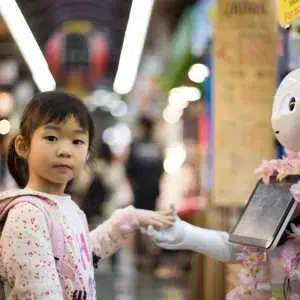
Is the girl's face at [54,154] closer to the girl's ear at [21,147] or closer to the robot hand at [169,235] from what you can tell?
the girl's ear at [21,147]

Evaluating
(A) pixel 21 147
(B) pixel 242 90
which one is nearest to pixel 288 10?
(A) pixel 21 147

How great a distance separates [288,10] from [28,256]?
1432 mm

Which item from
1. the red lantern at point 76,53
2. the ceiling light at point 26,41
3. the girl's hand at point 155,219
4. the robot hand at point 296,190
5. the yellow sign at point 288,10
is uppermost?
the red lantern at point 76,53

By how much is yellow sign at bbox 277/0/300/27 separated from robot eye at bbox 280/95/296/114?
0.34 m

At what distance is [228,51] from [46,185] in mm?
2611

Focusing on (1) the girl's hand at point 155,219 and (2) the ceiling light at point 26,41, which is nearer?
(1) the girl's hand at point 155,219

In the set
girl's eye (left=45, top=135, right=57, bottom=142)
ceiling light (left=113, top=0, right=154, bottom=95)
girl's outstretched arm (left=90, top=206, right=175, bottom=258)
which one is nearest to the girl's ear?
girl's eye (left=45, top=135, right=57, bottom=142)

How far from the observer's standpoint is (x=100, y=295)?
25.5 feet

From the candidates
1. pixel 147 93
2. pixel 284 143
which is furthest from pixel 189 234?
pixel 147 93

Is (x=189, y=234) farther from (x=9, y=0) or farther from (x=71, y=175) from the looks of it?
(x=9, y=0)

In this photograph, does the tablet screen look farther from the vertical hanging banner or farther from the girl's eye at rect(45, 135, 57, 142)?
the vertical hanging banner

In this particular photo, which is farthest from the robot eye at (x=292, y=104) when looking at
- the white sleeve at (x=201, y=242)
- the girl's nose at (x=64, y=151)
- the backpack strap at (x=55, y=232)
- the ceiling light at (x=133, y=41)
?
the ceiling light at (x=133, y=41)

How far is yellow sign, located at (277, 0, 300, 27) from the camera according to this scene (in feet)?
10.3

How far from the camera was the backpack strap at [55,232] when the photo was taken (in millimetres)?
2695
